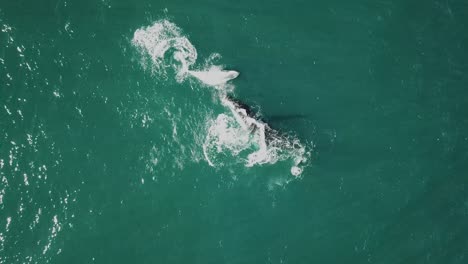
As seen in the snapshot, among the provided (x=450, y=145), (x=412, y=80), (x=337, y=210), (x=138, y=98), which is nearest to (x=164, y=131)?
(x=138, y=98)

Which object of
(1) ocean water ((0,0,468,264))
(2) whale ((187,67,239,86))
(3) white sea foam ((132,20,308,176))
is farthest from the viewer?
(2) whale ((187,67,239,86))

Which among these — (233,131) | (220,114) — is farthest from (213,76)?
(233,131)

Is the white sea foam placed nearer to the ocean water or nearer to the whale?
the whale

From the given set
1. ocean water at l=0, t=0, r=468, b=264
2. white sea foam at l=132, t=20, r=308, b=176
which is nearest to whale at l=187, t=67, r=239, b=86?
white sea foam at l=132, t=20, r=308, b=176

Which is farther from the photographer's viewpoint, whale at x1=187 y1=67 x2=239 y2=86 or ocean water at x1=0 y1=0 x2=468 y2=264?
whale at x1=187 y1=67 x2=239 y2=86

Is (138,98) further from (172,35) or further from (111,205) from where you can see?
(111,205)

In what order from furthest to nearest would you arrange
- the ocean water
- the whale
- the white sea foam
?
the whale
the white sea foam
the ocean water
